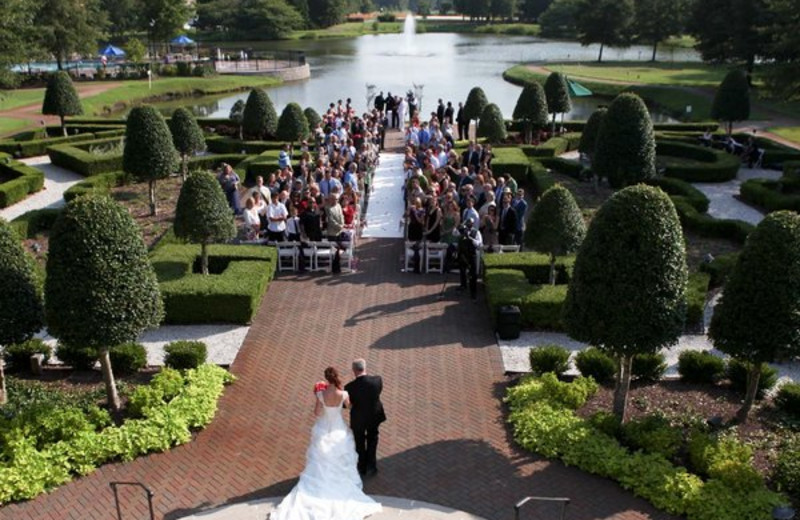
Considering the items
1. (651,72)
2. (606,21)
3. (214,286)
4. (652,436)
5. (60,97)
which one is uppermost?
(606,21)

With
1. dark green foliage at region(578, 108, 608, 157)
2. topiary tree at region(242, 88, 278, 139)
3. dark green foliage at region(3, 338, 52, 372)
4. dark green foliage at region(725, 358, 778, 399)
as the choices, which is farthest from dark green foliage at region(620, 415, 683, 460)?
topiary tree at region(242, 88, 278, 139)

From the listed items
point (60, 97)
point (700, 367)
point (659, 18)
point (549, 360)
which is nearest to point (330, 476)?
point (549, 360)

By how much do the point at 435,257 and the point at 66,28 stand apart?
5151 cm

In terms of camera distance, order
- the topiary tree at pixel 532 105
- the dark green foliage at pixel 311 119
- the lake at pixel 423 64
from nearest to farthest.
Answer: the topiary tree at pixel 532 105, the dark green foliage at pixel 311 119, the lake at pixel 423 64

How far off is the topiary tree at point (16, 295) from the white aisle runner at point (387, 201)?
10022 mm

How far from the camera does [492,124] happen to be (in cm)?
2927

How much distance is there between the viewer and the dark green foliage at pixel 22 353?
1246 centimetres

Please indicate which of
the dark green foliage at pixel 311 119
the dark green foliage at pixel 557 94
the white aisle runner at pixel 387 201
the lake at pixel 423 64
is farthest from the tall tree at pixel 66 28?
the dark green foliage at pixel 557 94

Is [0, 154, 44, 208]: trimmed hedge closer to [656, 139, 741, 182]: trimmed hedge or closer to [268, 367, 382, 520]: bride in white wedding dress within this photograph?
[268, 367, 382, 520]: bride in white wedding dress

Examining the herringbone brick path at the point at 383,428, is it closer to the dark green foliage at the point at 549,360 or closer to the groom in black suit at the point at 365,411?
the groom in black suit at the point at 365,411

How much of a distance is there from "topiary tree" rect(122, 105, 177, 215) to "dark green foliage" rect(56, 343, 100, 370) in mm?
9546

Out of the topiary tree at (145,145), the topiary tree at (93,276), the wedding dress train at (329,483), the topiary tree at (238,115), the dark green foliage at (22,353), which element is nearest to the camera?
the wedding dress train at (329,483)

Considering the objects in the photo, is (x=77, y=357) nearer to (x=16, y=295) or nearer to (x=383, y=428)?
(x=16, y=295)

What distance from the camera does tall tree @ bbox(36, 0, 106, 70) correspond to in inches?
2226
